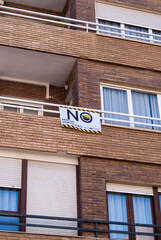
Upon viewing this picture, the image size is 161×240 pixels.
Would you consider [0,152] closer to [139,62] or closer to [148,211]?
[148,211]

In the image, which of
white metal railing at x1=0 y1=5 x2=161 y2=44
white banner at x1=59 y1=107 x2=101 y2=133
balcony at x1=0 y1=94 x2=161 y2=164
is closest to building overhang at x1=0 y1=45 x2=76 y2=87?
white metal railing at x1=0 y1=5 x2=161 y2=44

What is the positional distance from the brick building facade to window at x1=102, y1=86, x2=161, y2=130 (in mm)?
34

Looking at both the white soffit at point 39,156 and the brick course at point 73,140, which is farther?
the brick course at point 73,140

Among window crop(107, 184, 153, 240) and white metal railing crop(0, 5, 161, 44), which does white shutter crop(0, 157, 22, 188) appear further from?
white metal railing crop(0, 5, 161, 44)

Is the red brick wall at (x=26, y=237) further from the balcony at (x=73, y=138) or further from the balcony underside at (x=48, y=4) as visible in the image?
the balcony underside at (x=48, y=4)

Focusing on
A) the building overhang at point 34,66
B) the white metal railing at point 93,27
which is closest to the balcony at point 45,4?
the white metal railing at point 93,27

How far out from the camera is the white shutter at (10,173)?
13211mm

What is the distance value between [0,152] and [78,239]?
3233 millimetres

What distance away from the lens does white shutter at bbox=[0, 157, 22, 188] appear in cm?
1321

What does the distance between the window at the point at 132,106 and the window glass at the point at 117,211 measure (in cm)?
250

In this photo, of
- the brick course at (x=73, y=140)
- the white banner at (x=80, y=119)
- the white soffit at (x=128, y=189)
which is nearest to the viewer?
the brick course at (x=73, y=140)

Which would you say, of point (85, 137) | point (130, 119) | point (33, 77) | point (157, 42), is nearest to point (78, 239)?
point (85, 137)

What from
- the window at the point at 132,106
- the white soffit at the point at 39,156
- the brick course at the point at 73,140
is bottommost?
the white soffit at the point at 39,156

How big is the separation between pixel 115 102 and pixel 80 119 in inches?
73.0
